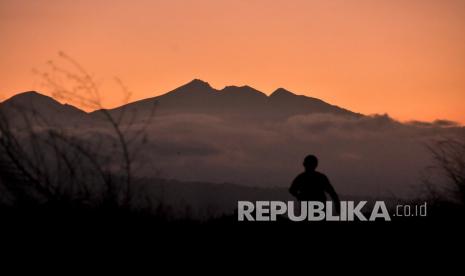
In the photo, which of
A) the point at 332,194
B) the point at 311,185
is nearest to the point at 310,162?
the point at 311,185

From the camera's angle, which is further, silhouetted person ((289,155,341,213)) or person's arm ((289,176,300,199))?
person's arm ((289,176,300,199))

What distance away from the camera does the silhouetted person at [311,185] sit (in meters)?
13.7

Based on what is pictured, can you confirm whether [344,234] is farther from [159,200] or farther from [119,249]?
[119,249]

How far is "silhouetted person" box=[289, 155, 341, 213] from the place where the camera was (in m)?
13.7

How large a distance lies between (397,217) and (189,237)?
5.34 m

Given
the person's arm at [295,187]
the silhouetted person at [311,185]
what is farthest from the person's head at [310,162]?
the person's arm at [295,187]

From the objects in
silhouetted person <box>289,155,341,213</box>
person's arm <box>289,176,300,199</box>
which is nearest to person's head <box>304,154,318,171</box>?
silhouetted person <box>289,155,341,213</box>

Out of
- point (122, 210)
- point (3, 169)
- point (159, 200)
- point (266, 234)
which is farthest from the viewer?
point (266, 234)

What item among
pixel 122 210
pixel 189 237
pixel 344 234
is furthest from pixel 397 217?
pixel 122 210

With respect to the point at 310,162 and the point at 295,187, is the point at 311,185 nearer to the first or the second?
the point at 295,187

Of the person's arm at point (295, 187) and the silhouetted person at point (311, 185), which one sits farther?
the person's arm at point (295, 187)

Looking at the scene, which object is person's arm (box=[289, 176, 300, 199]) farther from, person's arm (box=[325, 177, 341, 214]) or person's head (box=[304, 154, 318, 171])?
person's arm (box=[325, 177, 341, 214])

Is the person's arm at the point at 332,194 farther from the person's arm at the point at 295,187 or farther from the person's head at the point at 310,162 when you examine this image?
the person's arm at the point at 295,187

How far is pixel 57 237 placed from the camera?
10320mm
